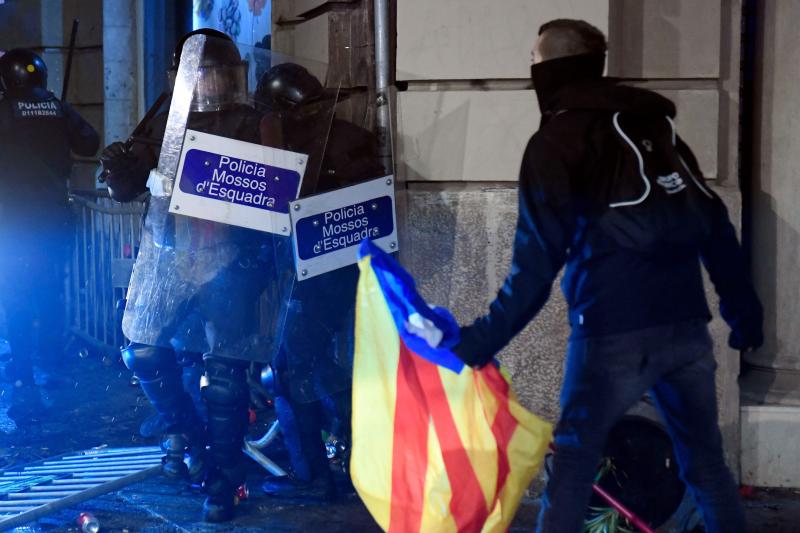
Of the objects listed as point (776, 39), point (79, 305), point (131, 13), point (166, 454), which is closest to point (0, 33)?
point (131, 13)

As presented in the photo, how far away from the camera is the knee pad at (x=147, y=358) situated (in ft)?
17.1

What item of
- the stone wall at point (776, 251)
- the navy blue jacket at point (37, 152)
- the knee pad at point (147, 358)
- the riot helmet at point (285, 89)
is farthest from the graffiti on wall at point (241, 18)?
the stone wall at point (776, 251)

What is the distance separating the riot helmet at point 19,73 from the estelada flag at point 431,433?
4.16 metres

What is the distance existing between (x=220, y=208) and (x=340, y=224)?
55 cm

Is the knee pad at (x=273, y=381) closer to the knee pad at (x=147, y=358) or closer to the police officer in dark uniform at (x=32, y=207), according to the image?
the knee pad at (x=147, y=358)

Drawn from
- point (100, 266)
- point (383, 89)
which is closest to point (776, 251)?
point (383, 89)

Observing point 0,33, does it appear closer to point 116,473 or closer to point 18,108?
point 18,108

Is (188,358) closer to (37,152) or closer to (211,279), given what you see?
(211,279)

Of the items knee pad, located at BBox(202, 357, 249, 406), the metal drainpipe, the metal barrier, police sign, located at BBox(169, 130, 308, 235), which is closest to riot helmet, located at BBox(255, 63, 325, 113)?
police sign, located at BBox(169, 130, 308, 235)

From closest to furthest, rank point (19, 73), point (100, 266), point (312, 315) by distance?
point (312, 315) < point (19, 73) < point (100, 266)

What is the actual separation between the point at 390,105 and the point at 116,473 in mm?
2182

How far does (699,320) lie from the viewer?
3408 mm

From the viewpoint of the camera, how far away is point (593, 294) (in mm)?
3336

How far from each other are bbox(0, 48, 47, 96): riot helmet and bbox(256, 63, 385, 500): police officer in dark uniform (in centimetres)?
273
